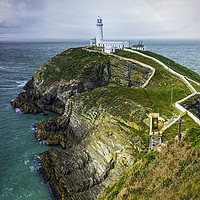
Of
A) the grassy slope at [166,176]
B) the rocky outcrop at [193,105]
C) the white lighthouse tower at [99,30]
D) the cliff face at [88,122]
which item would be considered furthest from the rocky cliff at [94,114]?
the white lighthouse tower at [99,30]

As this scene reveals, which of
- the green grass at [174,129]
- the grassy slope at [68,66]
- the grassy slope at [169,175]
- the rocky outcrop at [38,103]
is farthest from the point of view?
the grassy slope at [68,66]

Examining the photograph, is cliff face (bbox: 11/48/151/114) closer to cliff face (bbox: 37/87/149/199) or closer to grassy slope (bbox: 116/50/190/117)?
grassy slope (bbox: 116/50/190/117)

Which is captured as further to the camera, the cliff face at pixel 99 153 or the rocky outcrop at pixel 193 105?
the rocky outcrop at pixel 193 105

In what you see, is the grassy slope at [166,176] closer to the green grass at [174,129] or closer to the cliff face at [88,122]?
the green grass at [174,129]

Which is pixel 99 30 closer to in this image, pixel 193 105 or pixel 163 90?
pixel 163 90

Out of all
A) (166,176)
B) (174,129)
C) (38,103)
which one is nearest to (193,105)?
(174,129)

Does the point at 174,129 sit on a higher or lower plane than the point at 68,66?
lower

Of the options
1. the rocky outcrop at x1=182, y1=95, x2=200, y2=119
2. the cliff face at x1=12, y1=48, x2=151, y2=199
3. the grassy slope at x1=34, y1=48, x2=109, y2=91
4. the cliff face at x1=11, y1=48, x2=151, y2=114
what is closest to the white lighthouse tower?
the grassy slope at x1=34, y1=48, x2=109, y2=91
